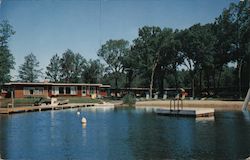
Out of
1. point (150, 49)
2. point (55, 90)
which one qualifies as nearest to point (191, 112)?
point (150, 49)

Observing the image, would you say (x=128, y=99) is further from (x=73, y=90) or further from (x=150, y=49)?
(x=150, y=49)

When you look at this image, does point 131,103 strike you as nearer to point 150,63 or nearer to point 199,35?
point 150,63

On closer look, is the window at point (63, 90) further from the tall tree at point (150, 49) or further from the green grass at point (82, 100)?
the tall tree at point (150, 49)

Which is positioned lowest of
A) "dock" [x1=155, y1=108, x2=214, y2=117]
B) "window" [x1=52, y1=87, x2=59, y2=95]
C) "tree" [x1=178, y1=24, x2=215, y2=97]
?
"dock" [x1=155, y1=108, x2=214, y2=117]

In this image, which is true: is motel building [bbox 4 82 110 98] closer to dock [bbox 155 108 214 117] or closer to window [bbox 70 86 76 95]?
window [bbox 70 86 76 95]

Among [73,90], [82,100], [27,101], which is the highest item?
[73,90]

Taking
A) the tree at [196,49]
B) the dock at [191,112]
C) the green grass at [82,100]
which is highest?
the tree at [196,49]

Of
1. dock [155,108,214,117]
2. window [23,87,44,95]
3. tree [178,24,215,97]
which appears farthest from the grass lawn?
tree [178,24,215,97]

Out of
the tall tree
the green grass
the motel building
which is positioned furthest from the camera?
the green grass

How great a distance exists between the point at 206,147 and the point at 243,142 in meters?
1.75

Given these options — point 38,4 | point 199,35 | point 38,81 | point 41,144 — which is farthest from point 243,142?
point 38,81

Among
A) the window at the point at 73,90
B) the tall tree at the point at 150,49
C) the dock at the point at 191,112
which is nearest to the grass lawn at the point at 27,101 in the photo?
the window at the point at 73,90

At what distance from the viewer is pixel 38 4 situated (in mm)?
5988

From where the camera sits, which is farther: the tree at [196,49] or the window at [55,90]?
the window at [55,90]
